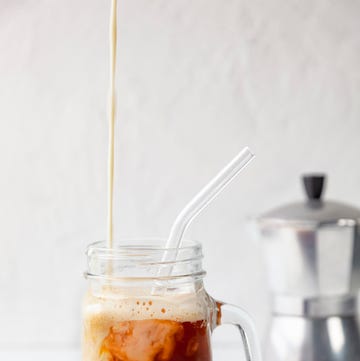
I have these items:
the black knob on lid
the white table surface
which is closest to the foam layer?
the black knob on lid

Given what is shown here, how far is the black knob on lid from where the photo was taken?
1087mm

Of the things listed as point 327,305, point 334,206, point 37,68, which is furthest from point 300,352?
point 37,68

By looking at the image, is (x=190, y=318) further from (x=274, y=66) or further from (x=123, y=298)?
(x=274, y=66)

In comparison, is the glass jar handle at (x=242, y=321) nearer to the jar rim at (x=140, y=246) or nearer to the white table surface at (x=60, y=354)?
the jar rim at (x=140, y=246)

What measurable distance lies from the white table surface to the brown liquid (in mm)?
589

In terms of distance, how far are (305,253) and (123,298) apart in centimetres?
45

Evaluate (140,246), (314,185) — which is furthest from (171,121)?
(140,246)

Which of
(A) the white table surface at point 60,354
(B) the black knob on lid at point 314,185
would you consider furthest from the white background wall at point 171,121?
(B) the black knob on lid at point 314,185

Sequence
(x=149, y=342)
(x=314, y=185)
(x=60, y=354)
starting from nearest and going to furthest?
(x=149, y=342) < (x=314, y=185) < (x=60, y=354)

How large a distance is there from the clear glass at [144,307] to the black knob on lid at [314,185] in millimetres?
434

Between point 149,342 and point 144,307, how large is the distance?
28 millimetres

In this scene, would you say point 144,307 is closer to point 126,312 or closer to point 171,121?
point 126,312

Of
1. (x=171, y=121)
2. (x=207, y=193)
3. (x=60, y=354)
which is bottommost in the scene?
A: (x=60, y=354)

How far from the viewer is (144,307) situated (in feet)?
2.17
